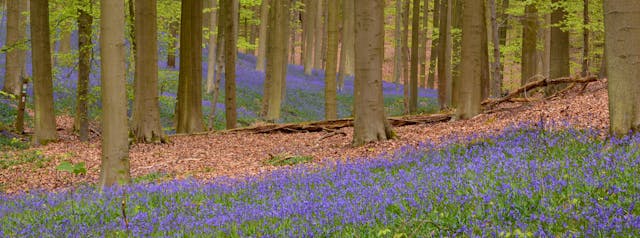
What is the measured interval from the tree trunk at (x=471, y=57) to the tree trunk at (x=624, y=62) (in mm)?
7489

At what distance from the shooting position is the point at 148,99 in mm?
16109

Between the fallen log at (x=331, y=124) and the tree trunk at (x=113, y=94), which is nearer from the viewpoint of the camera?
the tree trunk at (x=113, y=94)

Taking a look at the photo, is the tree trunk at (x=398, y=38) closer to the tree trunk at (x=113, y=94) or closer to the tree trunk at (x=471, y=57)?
the tree trunk at (x=471, y=57)

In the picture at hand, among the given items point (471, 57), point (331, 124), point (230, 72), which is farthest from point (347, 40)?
point (471, 57)

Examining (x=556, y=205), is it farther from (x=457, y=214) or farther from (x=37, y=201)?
(x=37, y=201)

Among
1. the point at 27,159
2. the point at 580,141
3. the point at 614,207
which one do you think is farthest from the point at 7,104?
the point at 614,207

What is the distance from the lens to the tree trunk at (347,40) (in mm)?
24109

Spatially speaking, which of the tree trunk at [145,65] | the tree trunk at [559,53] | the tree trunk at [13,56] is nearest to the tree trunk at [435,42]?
the tree trunk at [559,53]

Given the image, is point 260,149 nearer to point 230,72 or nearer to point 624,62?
point 230,72

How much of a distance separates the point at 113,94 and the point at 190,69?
9676 mm

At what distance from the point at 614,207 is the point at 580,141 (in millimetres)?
3557

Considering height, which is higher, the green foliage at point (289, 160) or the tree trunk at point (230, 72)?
the tree trunk at point (230, 72)

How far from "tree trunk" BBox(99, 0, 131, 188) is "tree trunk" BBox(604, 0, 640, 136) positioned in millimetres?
7266

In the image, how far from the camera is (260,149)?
15453 millimetres
